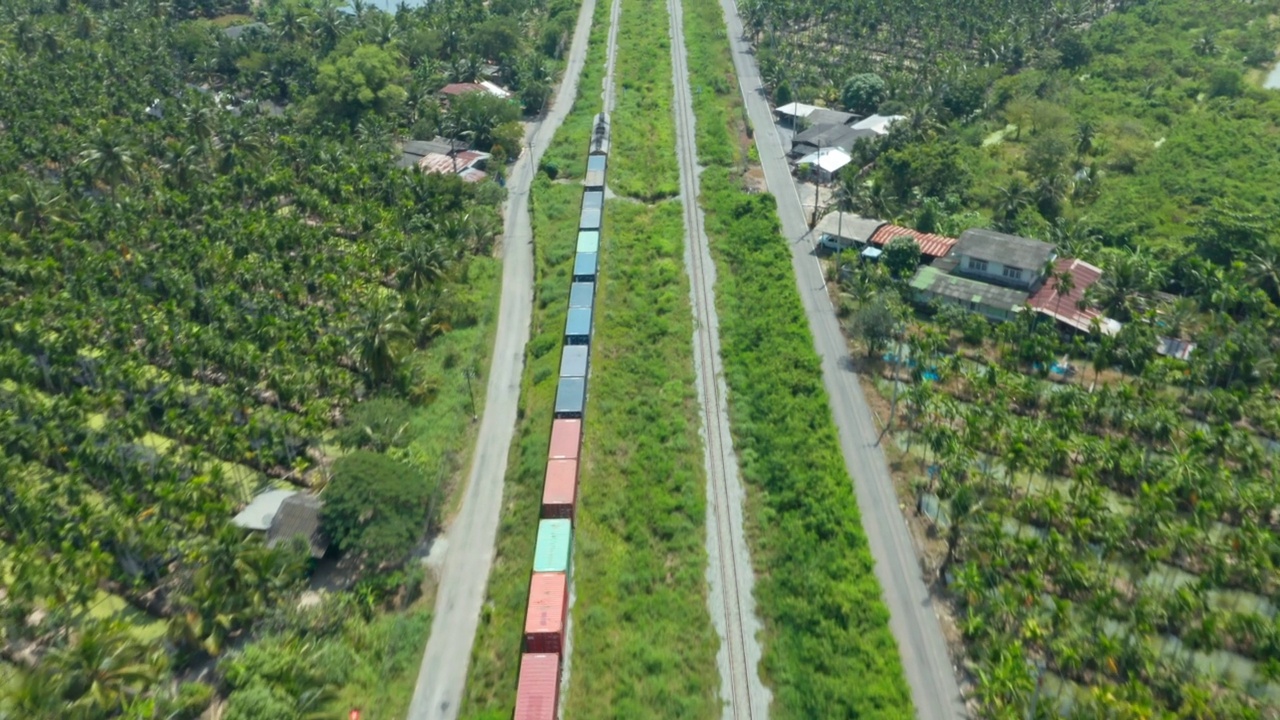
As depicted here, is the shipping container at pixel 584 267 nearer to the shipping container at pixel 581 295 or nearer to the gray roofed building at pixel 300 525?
the shipping container at pixel 581 295

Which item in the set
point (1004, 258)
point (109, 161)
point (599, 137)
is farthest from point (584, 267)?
point (109, 161)

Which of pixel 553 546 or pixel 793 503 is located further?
pixel 793 503

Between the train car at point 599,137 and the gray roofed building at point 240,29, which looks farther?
the gray roofed building at point 240,29

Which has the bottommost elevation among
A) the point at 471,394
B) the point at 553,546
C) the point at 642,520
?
the point at 642,520

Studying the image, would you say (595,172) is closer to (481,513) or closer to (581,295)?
(581,295)

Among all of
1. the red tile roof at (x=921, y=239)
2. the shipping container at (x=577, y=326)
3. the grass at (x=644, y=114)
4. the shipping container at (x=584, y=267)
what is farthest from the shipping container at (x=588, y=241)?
the red tile roof at (x=921, y=239)

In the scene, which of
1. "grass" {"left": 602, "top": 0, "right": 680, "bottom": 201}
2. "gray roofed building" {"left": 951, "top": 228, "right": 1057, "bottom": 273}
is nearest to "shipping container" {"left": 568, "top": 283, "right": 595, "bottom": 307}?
"grass" {"left": 602, "top": 0, "right": 680, "bottom": 201}
